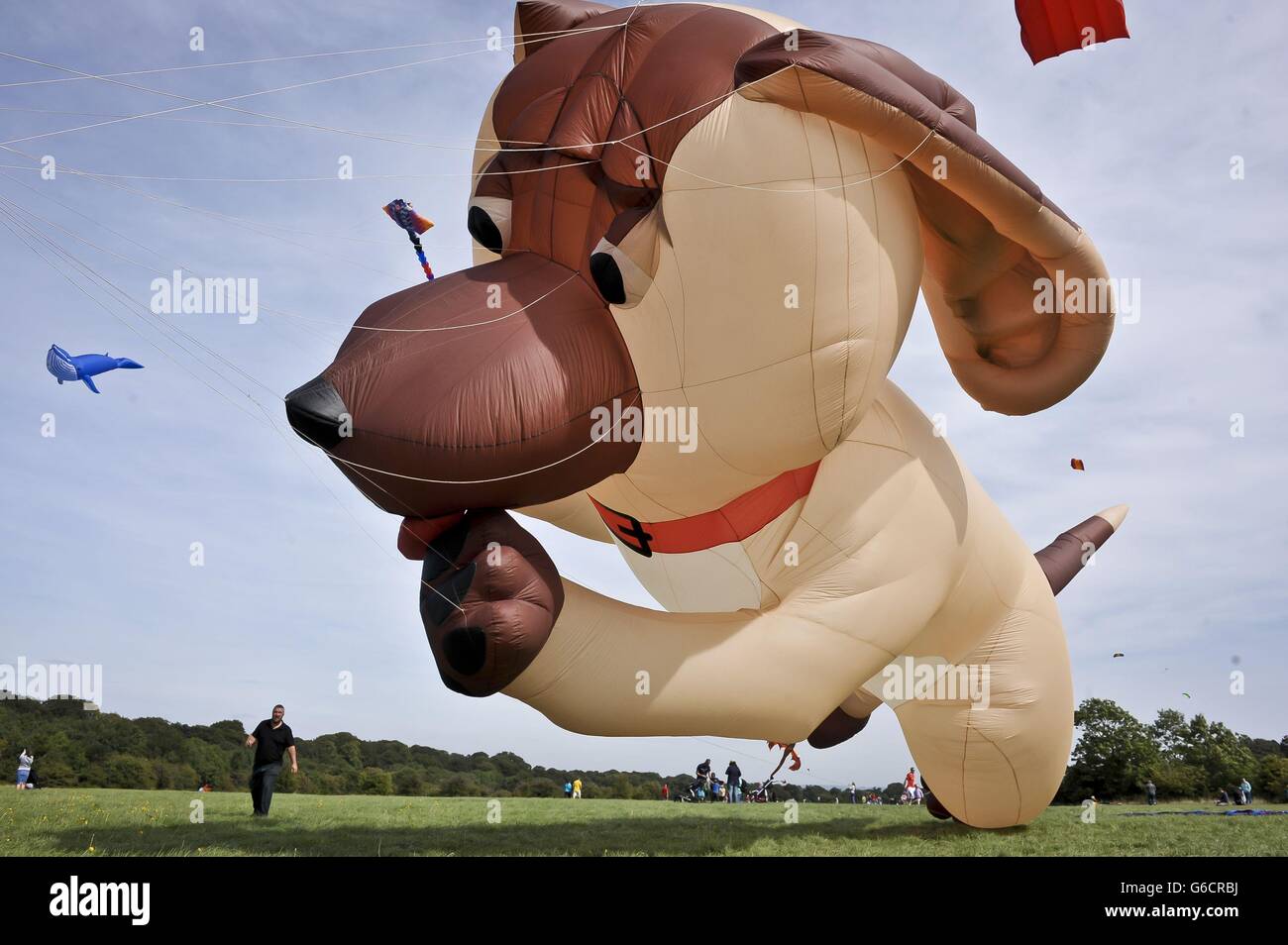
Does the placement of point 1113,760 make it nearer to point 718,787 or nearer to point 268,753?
point 718,787

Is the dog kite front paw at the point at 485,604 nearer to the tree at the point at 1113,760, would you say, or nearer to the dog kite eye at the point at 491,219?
the dog kite eye at the point at 491,219

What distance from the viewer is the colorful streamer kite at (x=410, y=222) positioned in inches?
222

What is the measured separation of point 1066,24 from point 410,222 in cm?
362

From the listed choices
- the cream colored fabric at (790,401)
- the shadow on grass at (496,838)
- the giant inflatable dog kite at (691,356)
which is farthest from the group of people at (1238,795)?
the giant inflatable dog kite at (691,356)

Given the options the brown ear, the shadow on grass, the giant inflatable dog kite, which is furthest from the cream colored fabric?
the shadow on grass

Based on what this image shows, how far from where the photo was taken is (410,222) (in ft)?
18.7

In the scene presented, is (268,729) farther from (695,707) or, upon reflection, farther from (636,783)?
(636,783)

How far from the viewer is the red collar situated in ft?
19.0

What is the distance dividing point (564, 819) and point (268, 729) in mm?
2460

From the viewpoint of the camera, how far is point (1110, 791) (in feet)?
53.9

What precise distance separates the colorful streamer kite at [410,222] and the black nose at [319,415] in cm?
135

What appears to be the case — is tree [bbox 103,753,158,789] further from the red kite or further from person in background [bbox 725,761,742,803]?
the red kite

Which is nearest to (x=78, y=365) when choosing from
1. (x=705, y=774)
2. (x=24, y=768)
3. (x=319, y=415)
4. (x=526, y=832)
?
(x=319, y=415)
